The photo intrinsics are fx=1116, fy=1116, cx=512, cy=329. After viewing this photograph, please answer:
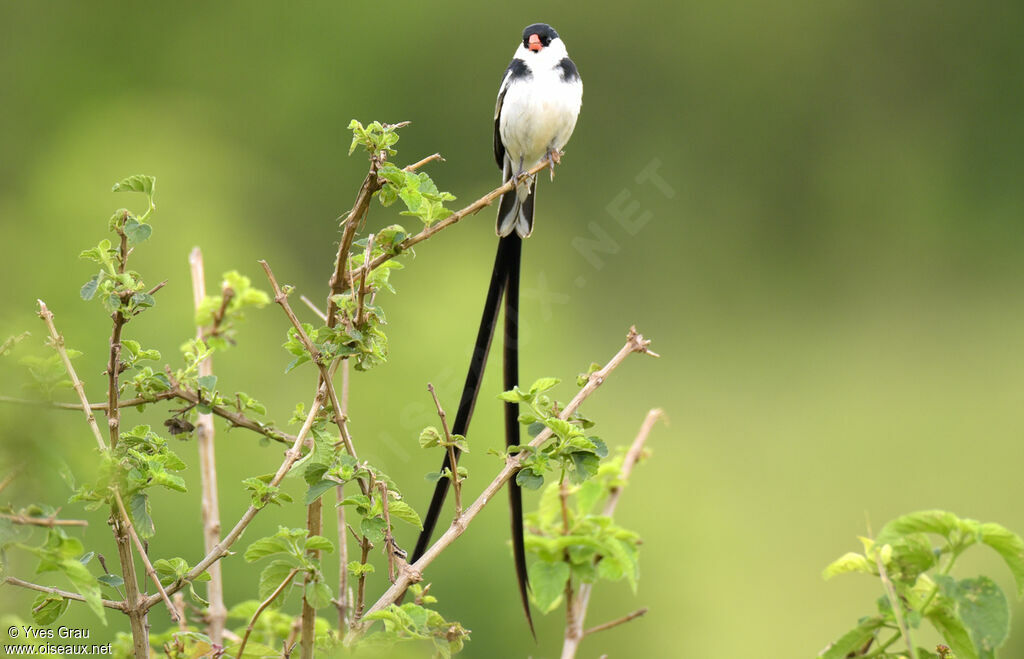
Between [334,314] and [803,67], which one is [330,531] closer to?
[334,314]

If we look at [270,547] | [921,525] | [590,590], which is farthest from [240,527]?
[921,525]

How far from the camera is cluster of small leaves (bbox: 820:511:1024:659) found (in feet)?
2.71

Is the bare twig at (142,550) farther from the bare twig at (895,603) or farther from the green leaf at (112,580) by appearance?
the bare twig at (895,603)

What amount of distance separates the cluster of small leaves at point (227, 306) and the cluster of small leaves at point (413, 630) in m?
0.25

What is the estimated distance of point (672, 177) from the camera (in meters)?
11.7

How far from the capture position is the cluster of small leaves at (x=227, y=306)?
2.51ft

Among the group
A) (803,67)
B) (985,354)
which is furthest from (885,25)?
(985,354)

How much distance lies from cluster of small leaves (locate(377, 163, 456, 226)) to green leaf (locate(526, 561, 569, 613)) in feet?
1.10

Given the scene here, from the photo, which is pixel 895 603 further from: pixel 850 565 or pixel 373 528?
pixel 373 528

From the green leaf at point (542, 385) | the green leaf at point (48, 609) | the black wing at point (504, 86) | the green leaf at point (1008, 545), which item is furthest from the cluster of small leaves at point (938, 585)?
the black wing at point (504, 86)

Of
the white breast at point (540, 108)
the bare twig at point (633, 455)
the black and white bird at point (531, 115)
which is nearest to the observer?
the bare twig at point (633, 455)

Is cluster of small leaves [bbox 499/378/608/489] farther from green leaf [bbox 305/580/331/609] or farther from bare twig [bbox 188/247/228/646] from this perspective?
bare twig [bbox 188/247/228/646]

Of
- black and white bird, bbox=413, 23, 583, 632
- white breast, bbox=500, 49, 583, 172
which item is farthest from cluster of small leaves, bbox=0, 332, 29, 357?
white breast, bbox=500, 49, 583, 172
